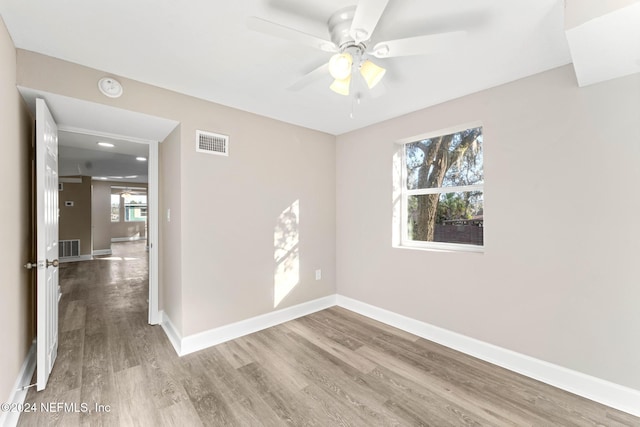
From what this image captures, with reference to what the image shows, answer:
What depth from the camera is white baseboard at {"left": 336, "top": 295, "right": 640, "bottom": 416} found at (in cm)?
173

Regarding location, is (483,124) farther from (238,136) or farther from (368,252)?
(238,136)

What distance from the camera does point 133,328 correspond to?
2.91 m

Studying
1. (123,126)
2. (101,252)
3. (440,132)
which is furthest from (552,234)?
(101,252)

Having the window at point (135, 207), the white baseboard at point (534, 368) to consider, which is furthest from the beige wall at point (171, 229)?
the window at point (135, 207)

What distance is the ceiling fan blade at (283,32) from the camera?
1.21 meters

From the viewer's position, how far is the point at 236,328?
2.75m

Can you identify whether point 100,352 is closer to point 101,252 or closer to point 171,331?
point 171,331

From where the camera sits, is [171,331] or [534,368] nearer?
[534,368]

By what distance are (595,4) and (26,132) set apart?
3.75 meters

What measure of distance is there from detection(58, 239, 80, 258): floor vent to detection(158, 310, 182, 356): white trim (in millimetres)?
5981

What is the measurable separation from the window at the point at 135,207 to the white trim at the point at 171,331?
9933 millimetres

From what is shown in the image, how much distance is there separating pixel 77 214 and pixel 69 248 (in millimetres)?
903

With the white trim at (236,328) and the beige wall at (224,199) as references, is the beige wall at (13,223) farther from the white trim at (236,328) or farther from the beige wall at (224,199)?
the white trim at (236,328)

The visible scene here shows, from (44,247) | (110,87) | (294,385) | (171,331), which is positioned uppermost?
(110,87)
